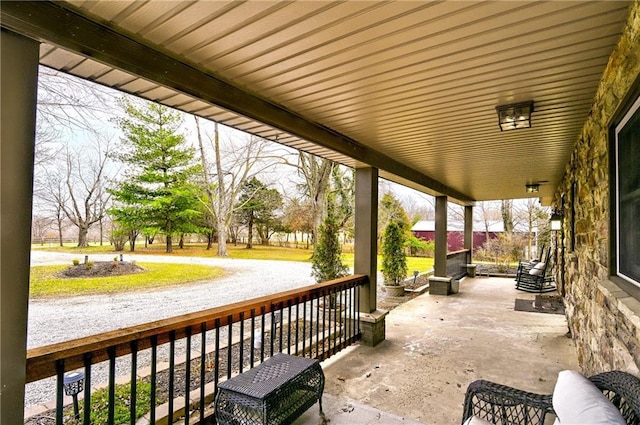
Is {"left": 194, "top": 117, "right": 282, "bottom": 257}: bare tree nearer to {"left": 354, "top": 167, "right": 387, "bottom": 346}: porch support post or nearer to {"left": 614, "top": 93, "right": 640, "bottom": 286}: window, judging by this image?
{"left": 354, "top": 167, "right": 387, "bottom": 346}: porch support post

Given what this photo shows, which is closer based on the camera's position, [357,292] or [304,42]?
[304,42]

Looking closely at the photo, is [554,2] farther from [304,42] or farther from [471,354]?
[471,354]

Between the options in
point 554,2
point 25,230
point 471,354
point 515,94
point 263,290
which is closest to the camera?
point 25,230

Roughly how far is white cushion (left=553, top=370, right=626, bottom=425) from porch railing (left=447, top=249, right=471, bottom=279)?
7.88m

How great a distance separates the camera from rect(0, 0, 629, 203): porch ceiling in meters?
1.61

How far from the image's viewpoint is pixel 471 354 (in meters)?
4.07

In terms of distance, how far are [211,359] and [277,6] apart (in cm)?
442

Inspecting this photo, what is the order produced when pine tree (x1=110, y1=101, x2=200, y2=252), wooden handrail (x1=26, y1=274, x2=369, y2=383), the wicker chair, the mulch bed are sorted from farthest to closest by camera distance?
pine tree (x1=110, y1=101, x2=200, y2=252) → the mulch bed → wooden handrail (x1=26, y1=274, x2=369, y2=383) → the wicker chair

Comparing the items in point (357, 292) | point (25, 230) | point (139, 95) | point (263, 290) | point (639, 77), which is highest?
point (139, 95)

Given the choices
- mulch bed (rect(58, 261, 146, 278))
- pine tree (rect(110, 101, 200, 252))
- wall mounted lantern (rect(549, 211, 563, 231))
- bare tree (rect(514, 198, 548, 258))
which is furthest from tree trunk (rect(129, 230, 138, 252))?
bare tree (rect(514, 198, 548, 258))

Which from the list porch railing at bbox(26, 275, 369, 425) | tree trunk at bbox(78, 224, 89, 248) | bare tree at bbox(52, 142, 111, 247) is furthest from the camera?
tree trunk at bbox(78, 224, 89, 248)

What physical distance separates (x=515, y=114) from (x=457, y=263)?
25.9ft

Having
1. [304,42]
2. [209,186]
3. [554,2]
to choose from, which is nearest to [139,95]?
[304,42]

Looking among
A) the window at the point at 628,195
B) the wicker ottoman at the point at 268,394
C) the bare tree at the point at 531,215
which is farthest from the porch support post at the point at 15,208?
the bare tree at the point at 531,215
